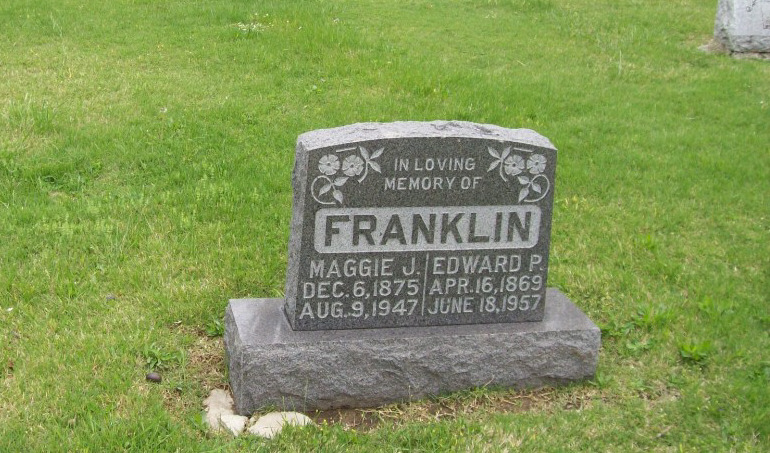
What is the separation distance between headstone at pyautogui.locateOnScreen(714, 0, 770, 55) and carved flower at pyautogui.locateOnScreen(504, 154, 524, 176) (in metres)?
8.34

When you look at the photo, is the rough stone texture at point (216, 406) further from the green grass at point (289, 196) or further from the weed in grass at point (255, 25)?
the weed in grass at point (255, 25)

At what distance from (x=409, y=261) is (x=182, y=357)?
130cm

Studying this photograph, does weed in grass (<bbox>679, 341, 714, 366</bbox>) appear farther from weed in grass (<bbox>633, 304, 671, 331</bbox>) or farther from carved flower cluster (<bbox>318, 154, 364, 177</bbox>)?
carved flower cluster (<bbox>318, 154, 364, 177</bbox>)

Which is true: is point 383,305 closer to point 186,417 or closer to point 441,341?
point 441,341

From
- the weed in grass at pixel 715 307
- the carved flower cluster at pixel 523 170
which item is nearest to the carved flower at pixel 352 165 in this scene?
the carved flower cluster at pixel 523 170

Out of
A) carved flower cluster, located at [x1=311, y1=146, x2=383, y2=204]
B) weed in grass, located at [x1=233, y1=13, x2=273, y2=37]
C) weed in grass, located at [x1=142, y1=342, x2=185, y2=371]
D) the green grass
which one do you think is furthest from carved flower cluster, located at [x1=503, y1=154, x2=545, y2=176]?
weed in grass, located at [x1=233, y1=13, x2=273, y2=37]

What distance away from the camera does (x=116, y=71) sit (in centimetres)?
954

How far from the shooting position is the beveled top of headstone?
447 cm

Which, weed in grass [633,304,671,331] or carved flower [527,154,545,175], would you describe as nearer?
carved flower [527,154,545,175]

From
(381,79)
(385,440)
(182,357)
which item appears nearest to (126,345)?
(182,357)

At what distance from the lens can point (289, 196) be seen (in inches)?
272

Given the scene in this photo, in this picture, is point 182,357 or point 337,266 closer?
point 337,266

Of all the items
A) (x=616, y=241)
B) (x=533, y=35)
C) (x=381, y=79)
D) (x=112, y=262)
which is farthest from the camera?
(x=533, y=35)

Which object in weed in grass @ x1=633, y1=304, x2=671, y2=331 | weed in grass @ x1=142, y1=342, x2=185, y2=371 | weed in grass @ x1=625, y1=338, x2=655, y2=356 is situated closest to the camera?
weed in grass @ x1=142, y1=342, x2=185, y2=371
